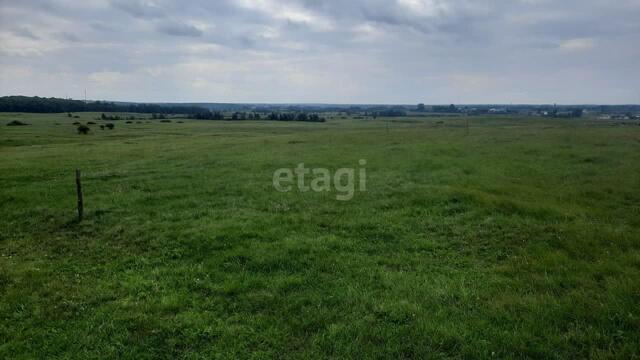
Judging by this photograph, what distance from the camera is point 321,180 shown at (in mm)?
24125

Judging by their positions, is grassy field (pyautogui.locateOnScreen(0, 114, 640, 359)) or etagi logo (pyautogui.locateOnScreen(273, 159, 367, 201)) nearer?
grassy field (pyautogui.locateOnScreen(0, 114, 640, 359))

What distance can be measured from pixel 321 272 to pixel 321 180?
13.5 metres

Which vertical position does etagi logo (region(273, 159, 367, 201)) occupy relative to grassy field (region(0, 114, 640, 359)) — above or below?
above

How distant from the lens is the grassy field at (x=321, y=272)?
7.75 metres

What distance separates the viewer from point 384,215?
16.1 metres

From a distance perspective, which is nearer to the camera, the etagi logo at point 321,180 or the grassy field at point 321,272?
the grassy field at point 321,272

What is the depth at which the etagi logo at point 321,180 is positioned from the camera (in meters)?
21.3

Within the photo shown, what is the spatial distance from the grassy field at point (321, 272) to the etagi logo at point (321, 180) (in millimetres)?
847

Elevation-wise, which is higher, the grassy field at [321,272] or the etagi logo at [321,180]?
the etagi logo at [321,180]

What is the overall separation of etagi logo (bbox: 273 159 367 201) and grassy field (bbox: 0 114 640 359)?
85 cm

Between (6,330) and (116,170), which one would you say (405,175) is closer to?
(116,170)

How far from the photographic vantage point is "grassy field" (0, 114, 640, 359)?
7750 mm

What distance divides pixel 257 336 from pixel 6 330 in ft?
15.6

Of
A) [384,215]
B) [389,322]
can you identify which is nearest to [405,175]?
[384,215]
